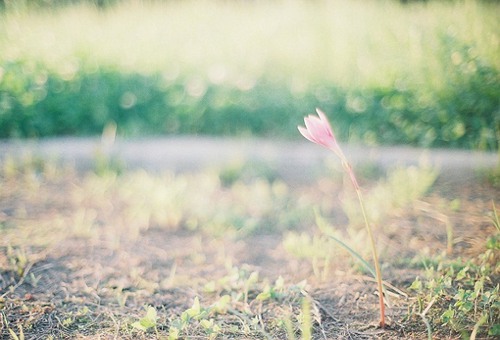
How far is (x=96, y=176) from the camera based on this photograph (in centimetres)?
297

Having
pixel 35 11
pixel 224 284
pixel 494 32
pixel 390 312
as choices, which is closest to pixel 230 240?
pixel 224 284

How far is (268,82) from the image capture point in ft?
11.9

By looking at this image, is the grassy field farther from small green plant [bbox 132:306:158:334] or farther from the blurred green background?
the blurred green background

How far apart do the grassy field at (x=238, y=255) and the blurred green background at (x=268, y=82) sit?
0.52 meters

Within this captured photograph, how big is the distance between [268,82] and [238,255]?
181 cm

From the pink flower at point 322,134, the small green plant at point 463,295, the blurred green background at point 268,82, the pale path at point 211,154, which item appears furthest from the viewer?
the blurred green background at point 268,82

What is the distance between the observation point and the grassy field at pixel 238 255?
1.52m

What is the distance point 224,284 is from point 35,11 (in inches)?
212

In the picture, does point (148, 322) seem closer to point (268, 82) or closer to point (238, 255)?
point (238, 255)

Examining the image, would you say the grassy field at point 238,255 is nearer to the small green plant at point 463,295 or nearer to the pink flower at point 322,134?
the small green plant at point 463,295

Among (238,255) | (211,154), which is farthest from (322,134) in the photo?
(211,154)

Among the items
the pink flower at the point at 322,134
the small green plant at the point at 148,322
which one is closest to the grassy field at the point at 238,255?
the small green plant at the point at 148,322

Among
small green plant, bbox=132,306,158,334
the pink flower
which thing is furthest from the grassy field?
the pink flower

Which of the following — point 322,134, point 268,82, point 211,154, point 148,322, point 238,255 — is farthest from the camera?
point 268,82
